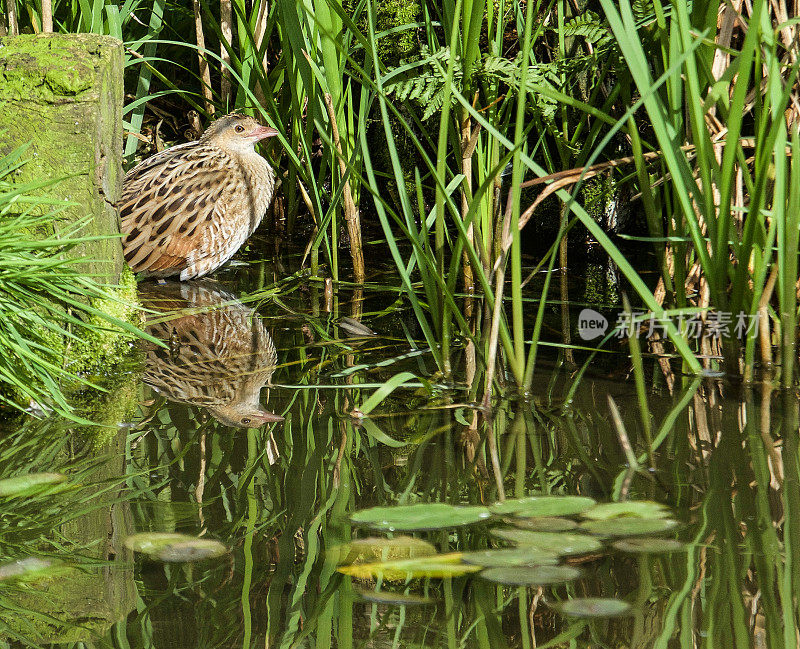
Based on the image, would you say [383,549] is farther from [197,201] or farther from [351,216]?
[197,201]

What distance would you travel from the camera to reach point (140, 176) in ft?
13.3

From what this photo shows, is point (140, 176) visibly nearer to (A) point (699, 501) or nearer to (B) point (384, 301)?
(B) point (384, 301)

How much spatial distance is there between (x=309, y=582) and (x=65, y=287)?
1.18 meters

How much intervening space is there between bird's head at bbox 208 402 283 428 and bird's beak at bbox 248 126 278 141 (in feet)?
6.06

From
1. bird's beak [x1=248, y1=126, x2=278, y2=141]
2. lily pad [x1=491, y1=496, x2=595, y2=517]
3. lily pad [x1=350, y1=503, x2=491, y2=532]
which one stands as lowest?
lily pad [x1=491, y1=496, x2=595, y2=517]

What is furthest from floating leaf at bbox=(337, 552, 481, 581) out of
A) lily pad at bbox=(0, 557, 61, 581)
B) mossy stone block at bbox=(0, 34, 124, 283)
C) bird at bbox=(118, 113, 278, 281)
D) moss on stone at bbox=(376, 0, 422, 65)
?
moss on stone at bbox=(376, 0, 422, 65)

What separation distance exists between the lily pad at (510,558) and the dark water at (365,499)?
3 centimetres

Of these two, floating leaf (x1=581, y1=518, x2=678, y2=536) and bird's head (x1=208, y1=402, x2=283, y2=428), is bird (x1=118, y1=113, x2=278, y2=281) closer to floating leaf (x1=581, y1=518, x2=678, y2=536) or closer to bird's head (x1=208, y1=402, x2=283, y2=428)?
bird's head (x1=208, y1=402, x2=283, y2=428)

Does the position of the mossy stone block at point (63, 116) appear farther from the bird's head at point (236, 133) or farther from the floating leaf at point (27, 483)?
the bird's head at point (236, 133)

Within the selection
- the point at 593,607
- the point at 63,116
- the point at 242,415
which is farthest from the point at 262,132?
the point at 593,607

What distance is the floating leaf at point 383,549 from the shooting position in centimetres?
175

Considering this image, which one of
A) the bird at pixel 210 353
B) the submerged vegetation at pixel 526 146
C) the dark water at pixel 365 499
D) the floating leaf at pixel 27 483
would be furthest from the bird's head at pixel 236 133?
the floating leaf at pixel 27 483

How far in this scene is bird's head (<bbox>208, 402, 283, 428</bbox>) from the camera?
2.40 meters

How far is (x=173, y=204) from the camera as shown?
3.93 meters
